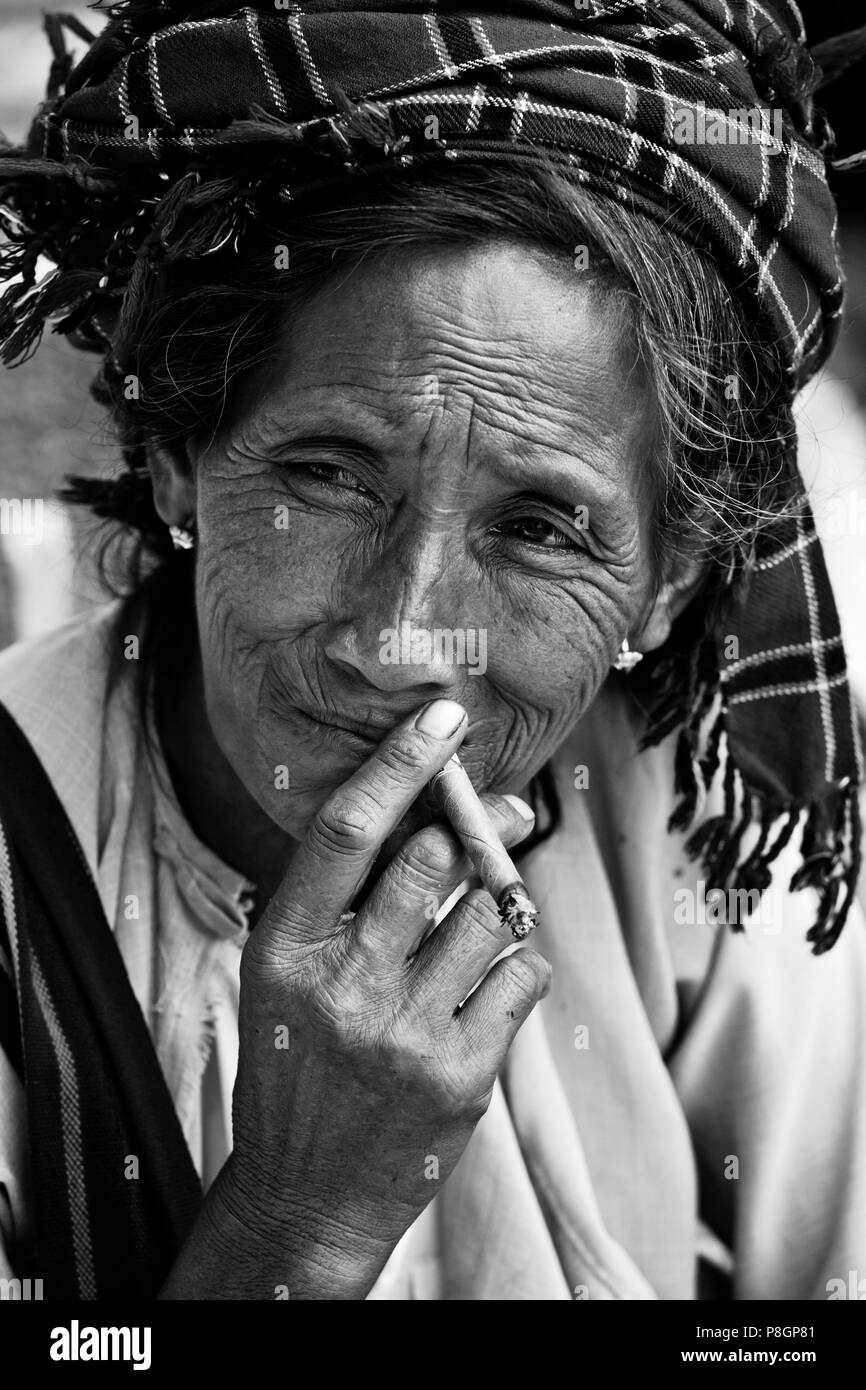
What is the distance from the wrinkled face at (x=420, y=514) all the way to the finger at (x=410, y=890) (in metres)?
0.21

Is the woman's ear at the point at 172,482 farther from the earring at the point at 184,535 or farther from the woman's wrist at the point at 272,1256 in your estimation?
the woman's wrist at the point at 272,1256

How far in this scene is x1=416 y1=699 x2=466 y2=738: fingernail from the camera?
210 cm

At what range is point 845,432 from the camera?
18.0 feet

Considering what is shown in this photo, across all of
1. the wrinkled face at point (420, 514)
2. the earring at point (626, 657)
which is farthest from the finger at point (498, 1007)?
the earring at point (626, 657)

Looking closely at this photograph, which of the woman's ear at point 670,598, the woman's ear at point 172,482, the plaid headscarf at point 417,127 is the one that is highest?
the plaid headscarf at point 417,127

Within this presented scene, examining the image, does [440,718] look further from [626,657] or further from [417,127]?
[417,127]

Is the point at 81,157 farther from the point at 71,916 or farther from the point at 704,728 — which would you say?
the point at 704,728

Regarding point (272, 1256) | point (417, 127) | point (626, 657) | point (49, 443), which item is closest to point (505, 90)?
point (417, 127)

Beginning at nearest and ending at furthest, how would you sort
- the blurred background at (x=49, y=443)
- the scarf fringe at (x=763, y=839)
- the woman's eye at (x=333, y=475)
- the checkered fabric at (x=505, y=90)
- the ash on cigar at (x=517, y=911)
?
1. the ash on cigar at (x=517, y=911)
2. the checkered fabric at (x=505, y=90)
3. the woman's eye at (x=333, y=475)
4. the scarf fringe at (x=763, y=839)
5. the blurred background at (x=49, y=443)

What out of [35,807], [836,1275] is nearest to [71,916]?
[35,807]

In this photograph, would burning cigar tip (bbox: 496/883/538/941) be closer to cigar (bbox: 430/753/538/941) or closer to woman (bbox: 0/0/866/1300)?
cigar (bbox: 430/753/538/941)

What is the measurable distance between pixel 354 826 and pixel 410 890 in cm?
15

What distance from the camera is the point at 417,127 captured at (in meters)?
2.11

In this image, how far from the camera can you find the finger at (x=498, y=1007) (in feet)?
7.12
